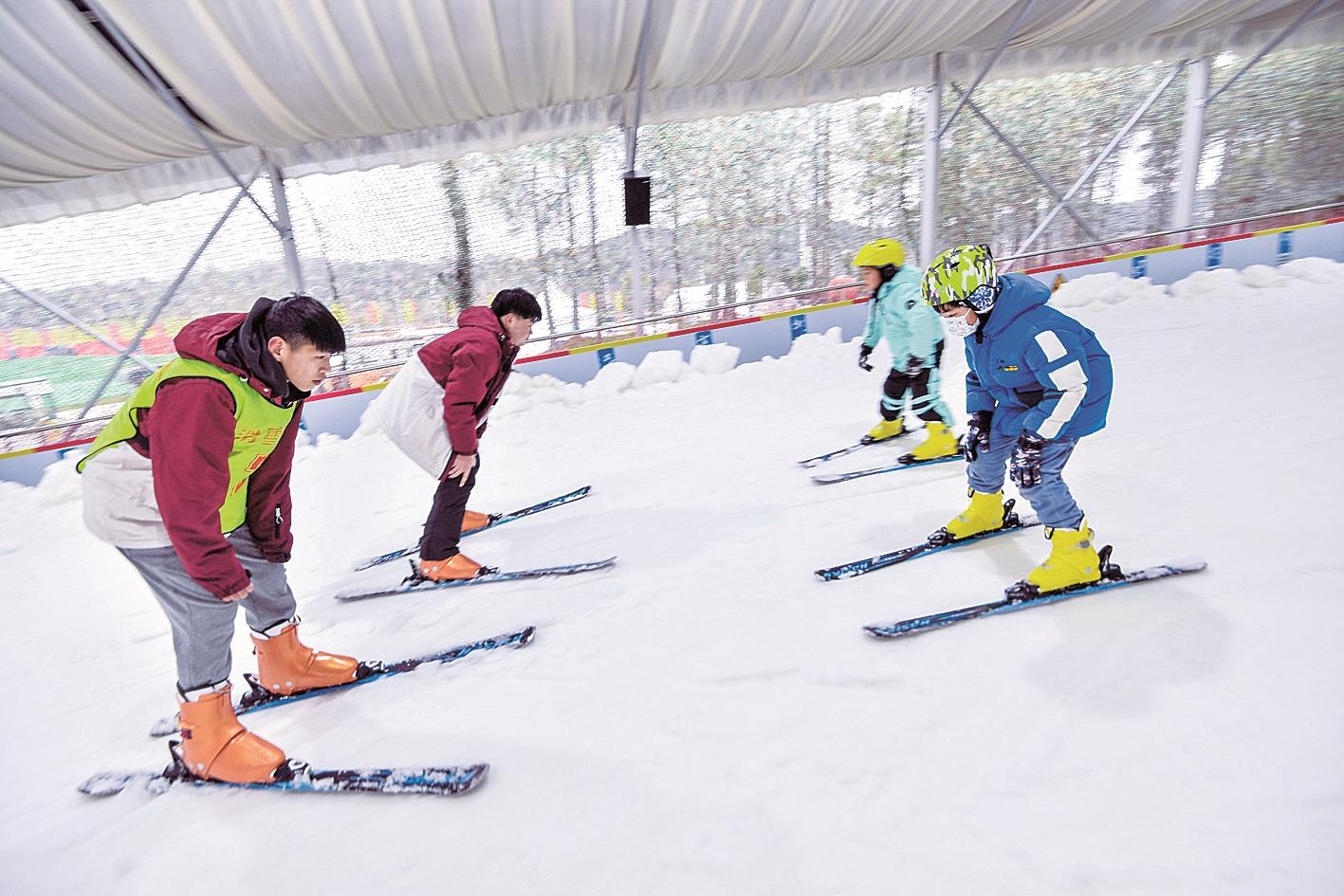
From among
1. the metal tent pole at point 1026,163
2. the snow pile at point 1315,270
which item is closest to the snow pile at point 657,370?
the metal tent pole at point 1026,163

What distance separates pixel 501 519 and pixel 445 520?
919 mm

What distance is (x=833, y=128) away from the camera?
27.1 feet

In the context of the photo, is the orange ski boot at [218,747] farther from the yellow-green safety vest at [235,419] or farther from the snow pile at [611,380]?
the snow pile at [611,380]

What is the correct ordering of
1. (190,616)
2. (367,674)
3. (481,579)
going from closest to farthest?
(190,616)
(367,674)
(481,579)

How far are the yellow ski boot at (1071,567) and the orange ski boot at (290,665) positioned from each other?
2.72m

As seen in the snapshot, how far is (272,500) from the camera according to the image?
7.61ft

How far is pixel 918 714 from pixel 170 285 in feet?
26.5

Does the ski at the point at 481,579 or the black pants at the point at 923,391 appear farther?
the black pants at the point at 923,391

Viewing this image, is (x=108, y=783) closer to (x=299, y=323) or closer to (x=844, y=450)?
(x=299, y=323)

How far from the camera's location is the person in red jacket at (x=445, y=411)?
126 inches

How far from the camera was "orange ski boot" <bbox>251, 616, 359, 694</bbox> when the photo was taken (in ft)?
8.11

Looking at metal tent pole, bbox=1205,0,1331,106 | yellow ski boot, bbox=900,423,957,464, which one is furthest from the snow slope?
metal tent pole, bbox=1205,0,1331,106

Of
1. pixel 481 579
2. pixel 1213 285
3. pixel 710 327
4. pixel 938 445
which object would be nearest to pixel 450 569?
pixel 481 579

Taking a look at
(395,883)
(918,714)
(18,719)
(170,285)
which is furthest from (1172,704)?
(170,285)
